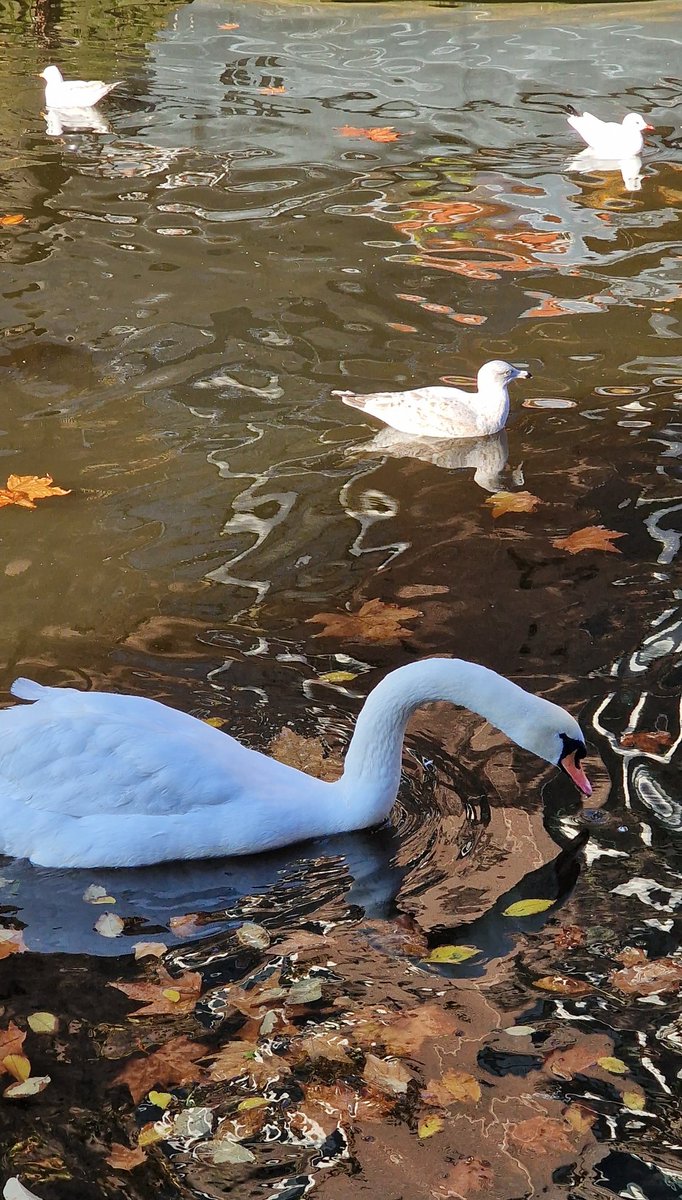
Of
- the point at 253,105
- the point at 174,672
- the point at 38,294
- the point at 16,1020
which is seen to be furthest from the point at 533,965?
the point at 253,105

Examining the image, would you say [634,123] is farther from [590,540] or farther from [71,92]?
[590,540]

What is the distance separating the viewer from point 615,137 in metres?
13.6

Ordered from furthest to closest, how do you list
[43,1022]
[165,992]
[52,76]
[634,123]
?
[52,76] < [634,123] < [165,992] < [43,1022]

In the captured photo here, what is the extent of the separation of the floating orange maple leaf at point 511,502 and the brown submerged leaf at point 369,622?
137 cm

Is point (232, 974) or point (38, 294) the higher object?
point (38, 294)

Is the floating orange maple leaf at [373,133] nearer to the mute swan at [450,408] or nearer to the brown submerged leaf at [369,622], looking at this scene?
the mute swan at [450,408]

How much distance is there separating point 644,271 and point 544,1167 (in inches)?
343

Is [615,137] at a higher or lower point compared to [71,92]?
lower

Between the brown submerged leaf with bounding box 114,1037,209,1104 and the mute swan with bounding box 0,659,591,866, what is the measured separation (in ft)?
3.03

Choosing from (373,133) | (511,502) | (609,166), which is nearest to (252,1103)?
(511,502)

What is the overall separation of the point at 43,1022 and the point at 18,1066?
0.20 m

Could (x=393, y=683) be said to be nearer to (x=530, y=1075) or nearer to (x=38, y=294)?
(x=530, y=1075)

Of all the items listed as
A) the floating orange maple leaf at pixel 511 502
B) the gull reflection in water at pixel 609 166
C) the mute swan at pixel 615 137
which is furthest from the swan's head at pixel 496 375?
the mute swan at pixel 615 137

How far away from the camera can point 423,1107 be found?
3834 mm
